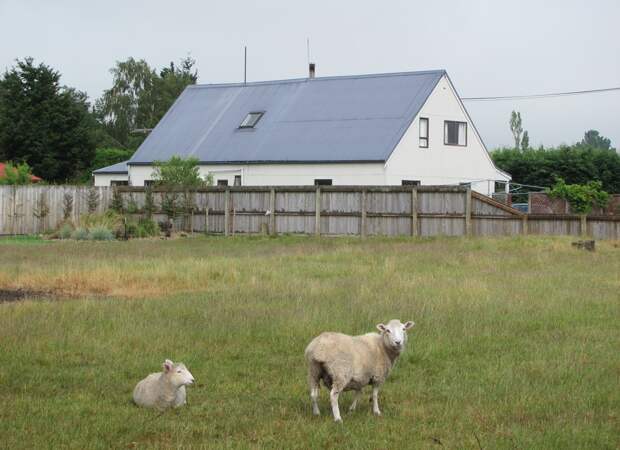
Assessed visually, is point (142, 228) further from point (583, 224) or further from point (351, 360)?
point (351, 360)

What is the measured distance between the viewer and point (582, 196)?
39844mm

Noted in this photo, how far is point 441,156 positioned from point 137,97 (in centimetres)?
5260

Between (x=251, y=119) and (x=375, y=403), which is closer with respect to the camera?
(x=375, y=403)

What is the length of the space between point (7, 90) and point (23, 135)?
384 centimetres

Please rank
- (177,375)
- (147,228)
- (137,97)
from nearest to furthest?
1. (177,375)
2. (147,228)
3. (137,97)

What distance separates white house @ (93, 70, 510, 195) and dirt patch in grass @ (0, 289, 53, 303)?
2610cm

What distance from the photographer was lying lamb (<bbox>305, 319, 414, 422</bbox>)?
9.57m

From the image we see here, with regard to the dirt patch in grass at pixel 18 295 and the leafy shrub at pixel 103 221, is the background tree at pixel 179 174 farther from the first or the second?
the dirt patch in grass at pixel 18 295

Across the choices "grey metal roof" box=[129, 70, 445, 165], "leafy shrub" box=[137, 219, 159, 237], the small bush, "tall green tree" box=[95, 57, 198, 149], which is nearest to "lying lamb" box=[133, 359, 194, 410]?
the small bush

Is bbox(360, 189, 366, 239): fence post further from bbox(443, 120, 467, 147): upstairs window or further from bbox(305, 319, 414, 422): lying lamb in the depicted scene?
bbox(305, 319, 414, 422): lying lamb

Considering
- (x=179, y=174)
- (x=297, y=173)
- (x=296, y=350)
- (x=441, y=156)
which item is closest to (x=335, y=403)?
(x=296, y=350)

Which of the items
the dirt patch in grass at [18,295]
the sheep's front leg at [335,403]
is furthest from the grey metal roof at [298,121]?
the sheep's front leg at [335,403]

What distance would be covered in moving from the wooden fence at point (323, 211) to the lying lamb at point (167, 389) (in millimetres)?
26639

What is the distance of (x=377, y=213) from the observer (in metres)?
38.2
